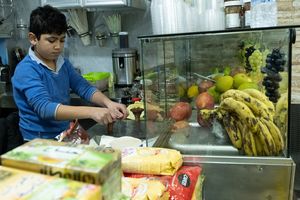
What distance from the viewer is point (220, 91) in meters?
1.03

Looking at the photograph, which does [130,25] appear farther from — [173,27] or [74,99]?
[173,27]

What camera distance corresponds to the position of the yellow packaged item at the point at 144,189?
72 centimetres

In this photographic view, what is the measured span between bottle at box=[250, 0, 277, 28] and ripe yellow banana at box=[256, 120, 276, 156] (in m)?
0.33

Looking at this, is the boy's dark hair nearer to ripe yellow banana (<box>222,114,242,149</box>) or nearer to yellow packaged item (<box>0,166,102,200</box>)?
ripe yellow banana (<box>222,114,242,149</box>)

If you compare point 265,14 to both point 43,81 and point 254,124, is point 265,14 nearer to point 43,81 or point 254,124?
point 254,124

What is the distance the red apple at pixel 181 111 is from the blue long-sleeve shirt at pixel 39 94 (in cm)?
59

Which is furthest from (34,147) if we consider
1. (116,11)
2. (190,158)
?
(116,11)

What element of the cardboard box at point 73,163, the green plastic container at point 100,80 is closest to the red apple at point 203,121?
the cardboard box at point 73,163

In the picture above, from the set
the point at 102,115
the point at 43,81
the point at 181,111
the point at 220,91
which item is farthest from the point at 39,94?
the point at 220,91

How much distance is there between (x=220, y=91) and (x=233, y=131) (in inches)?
5.8

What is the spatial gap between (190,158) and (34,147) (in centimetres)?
54

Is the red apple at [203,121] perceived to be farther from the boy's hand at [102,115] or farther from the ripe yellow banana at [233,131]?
the boy's hand at [102,115]

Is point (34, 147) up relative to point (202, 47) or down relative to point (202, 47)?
down

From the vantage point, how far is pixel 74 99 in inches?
99.1
